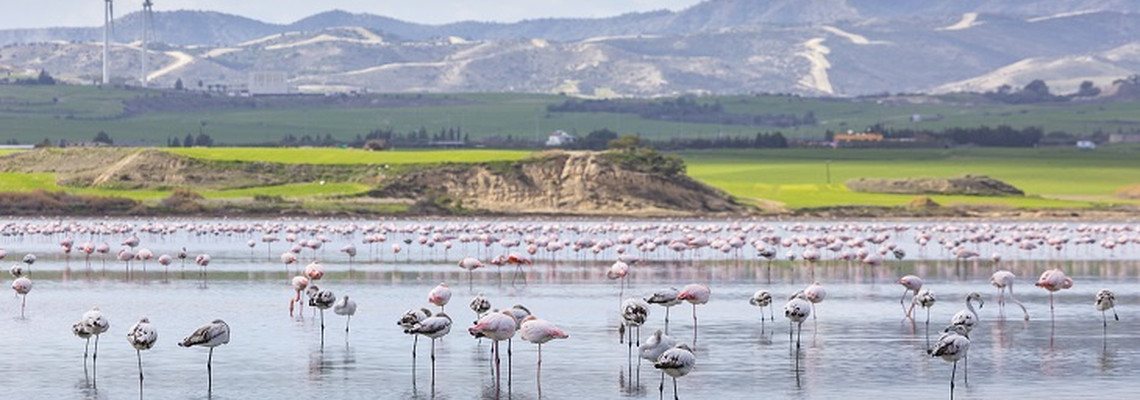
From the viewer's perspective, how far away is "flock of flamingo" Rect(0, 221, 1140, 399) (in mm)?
33938

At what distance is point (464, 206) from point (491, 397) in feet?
303

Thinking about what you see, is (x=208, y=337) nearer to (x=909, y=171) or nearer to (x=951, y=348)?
(x=951, y=348)

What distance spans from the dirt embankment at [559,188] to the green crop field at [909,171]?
18.3 feet

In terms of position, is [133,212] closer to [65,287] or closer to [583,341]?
[65,287]

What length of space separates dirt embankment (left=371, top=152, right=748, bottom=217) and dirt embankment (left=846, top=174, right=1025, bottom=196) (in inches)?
696

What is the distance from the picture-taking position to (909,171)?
16400cm

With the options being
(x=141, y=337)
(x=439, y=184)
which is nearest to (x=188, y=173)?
(x=439, y=184)

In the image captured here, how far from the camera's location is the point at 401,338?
136 feet

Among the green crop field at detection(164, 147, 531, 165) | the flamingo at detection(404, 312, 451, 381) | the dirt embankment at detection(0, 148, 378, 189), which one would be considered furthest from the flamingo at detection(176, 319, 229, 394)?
the green crop field at detection(164, 147, 531, 165)

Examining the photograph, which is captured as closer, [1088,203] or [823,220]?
[823,220]

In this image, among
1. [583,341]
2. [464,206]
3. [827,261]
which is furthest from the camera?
[464,206]

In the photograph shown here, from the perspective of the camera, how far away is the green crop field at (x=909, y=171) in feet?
442

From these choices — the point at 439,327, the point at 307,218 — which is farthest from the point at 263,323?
the point at 307,218

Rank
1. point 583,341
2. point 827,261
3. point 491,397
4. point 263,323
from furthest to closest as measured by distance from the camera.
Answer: point 827,261
point 263,323
point 583,341
point 491,397
